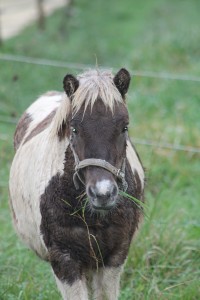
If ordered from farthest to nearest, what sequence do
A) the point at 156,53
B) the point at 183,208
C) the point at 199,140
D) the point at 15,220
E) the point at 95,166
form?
the point at 156,53
the point at 199,140
the point at 183,208
the point at 15,220
the point at 95,166

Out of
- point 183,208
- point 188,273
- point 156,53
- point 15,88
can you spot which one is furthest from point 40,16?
point 188,273

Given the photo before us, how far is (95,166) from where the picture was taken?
3584 mm

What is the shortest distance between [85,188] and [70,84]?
0.59 m

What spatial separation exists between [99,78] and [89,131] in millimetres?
352

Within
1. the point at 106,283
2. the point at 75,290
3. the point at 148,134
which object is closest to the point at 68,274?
the point at 75,290

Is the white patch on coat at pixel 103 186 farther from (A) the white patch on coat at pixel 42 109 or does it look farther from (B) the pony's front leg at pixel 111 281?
(A) the white patch on coat at pixel 42 109

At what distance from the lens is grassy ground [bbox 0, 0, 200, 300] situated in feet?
17.0

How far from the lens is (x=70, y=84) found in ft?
12.6

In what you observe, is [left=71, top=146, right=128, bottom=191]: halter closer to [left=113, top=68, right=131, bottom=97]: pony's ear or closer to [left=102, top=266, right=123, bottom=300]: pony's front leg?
[left=113, top=68, right=131, bottom=97]: pony's ear

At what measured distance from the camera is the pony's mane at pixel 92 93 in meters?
3.71

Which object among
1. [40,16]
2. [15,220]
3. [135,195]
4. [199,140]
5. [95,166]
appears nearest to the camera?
[95,166]

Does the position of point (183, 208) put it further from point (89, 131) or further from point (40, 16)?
point (40, 16)

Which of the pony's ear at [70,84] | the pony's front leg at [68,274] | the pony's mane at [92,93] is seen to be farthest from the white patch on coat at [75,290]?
the pony's ear at [70,84]

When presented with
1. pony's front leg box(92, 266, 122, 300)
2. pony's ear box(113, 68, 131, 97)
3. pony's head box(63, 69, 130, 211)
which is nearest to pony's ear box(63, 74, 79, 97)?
pony's head box(63, 69, 130, 211)
